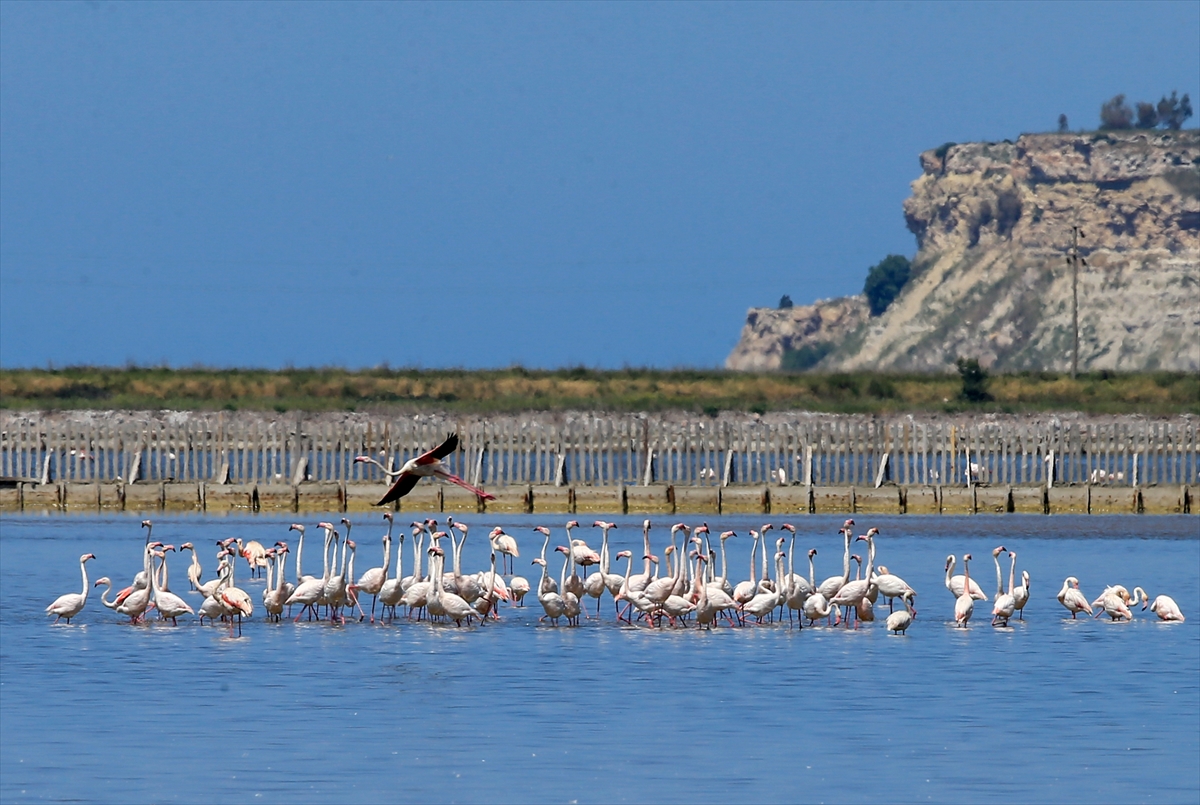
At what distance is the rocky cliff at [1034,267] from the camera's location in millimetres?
154875

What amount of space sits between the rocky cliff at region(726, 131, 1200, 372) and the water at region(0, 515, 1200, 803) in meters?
127

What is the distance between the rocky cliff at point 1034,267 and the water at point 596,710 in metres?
127

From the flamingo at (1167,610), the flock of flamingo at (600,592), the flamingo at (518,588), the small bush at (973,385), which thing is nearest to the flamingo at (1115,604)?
the flock of flamingo at (600,592)

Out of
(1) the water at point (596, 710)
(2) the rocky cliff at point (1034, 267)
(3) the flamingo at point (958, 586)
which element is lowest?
(1) the water at point (596, 710)

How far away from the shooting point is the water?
54.1 ft

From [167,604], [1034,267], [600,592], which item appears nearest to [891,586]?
[600,592]

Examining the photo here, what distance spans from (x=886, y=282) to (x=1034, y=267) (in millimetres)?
17416

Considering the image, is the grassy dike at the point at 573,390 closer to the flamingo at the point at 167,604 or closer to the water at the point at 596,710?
the water at the point at 596,710

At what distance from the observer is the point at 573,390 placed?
3150 inches

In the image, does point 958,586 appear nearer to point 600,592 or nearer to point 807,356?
point 600,592

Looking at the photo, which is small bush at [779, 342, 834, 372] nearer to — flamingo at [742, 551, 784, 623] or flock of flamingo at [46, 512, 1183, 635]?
flock of flamingo at [46, 512, 1183, 635]

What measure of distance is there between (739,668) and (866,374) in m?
63.1

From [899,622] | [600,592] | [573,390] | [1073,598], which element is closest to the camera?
[899,622]

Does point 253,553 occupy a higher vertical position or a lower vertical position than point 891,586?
lower
